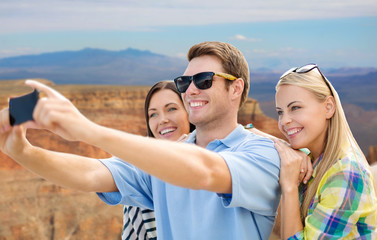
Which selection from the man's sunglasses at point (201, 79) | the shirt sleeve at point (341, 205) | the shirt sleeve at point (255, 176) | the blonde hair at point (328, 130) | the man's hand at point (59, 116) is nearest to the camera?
the man's hand at point (59, 116)

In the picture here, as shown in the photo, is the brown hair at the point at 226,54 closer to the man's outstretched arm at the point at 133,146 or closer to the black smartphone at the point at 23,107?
the man's outstretched arm at the point at 133,146

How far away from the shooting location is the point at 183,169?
1.58m

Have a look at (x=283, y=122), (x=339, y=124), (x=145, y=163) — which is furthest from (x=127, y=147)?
(x=339, y=124)

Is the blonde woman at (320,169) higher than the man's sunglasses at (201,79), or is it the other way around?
the man's sunglasses at (201,79)

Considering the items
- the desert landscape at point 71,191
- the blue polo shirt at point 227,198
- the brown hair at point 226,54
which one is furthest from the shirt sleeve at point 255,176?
the desert landscape at point 71,191

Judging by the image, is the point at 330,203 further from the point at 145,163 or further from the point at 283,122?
the point at 145,163

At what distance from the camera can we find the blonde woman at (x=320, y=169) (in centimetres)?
194

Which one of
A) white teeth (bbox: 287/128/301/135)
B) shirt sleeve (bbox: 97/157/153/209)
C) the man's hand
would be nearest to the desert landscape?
shirt sleeve (bbox: 97/157/153/209)

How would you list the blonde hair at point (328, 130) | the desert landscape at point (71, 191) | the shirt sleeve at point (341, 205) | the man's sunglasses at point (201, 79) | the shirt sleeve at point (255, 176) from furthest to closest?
the desert landscape at point (71, 191), the man's sunglasses at point (201, 79), the blonde hair at point (328, 130), the shirt sleeve at point (341, 205), the shirt sleeve at point (255, 176)

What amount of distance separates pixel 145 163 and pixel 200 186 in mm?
243

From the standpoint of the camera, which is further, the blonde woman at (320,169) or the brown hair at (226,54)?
the brown hair at (226,54)

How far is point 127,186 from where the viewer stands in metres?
2.31

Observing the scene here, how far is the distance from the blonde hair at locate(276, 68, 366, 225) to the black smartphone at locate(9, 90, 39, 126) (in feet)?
3.85

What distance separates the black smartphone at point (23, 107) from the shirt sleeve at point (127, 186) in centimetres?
74
